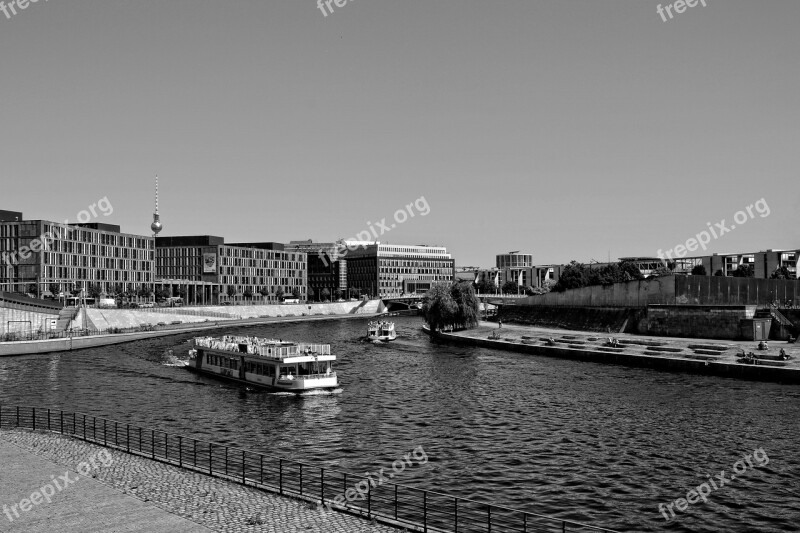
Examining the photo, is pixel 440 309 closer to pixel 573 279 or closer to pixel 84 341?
pixel 84 341

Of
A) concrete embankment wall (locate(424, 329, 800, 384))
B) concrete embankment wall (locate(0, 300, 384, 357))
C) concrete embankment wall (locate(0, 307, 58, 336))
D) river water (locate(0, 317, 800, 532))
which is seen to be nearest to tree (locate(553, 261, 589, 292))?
concrete embankment wall (locate(0, 300, 384, 357))

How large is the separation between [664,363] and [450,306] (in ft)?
181

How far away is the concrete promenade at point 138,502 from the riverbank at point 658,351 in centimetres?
5896

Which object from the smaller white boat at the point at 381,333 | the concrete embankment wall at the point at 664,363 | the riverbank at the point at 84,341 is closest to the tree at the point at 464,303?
the smaller white boat at the point at 381,333

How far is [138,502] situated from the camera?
2780 cm

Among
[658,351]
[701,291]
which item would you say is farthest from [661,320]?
[658,351]

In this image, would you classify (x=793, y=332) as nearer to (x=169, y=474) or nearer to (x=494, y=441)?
(x=494, y=441)

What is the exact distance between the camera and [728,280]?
11200cm

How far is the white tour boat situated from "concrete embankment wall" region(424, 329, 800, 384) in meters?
35.4

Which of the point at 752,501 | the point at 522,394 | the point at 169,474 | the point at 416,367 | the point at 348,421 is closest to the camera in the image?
the point at 169,474

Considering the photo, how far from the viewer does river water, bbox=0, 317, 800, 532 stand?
35.8 m

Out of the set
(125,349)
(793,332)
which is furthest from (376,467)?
(125,349)

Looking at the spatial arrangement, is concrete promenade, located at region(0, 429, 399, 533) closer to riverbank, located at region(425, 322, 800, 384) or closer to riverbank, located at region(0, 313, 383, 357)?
riverbank, located at region(425, 322, 800, 384)

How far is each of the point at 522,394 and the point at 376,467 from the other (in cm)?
2921
